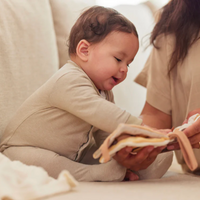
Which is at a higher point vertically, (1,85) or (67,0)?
(67,0)

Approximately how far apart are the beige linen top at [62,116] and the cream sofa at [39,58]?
0.15 meters

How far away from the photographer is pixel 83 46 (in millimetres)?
943

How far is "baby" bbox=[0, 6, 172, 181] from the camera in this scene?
2.64 ft

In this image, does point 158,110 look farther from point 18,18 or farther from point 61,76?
point 18,18

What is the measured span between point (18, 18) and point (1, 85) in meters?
0.29

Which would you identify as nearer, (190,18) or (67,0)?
(190,18)

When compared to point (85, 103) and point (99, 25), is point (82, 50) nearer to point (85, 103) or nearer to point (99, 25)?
point (99, 25)

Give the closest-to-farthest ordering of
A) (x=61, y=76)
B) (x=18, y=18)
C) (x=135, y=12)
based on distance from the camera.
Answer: (x=61, y=76) < (x=18, y=18) < (x=135, y=12)

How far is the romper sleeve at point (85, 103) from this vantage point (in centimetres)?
78

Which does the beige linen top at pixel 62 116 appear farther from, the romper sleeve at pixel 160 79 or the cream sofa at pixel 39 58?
the romper sleeve at pixel 160 79

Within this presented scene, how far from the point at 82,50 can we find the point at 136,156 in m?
0.39

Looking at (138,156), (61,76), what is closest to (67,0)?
(61,76)

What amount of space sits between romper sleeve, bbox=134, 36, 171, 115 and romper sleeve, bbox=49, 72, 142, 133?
47 cm

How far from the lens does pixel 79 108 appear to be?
0.80 metres
